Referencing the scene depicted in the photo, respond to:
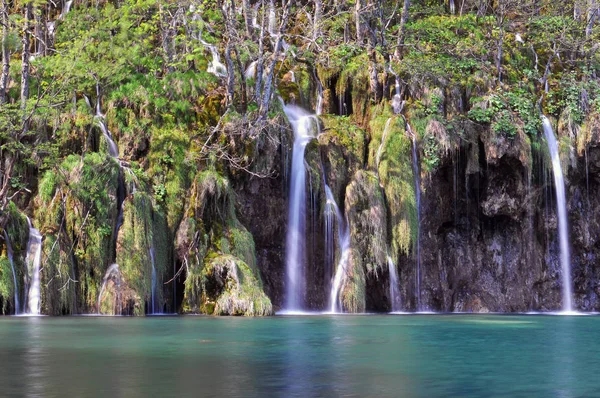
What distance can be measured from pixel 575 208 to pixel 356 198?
9.61 meters

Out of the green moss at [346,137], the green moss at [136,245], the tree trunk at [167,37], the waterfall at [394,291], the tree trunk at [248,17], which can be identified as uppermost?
the tree trunk at [248,17]

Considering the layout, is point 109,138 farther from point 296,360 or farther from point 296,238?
point 296,360

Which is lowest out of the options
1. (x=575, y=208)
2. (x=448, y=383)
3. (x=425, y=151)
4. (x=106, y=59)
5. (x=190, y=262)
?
(x=448, y=383)

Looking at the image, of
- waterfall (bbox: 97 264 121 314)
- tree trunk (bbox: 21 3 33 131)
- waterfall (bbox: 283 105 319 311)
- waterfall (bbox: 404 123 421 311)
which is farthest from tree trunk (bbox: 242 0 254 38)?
waterfall (bbox: 97 264 121 314)

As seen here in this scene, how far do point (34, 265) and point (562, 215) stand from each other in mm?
18311

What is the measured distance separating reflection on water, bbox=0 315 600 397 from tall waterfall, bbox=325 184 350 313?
750 centimetres

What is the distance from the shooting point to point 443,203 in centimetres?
2975

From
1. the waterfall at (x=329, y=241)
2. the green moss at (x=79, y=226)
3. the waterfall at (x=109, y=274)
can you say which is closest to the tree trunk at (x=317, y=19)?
the waterfall at (x=329, y=241)

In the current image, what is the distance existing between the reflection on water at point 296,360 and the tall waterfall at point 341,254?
24.6 ft

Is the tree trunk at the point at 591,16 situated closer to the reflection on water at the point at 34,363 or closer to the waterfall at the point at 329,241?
the waterfall at the point at 329,241

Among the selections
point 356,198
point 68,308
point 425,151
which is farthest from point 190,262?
point 425,151

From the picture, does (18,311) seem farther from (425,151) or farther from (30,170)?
(425,151)

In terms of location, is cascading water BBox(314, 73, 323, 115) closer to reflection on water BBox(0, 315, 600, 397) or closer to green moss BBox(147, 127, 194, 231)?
green moss BBox(147, 127, 194, 231)

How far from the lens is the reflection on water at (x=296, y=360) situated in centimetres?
864
